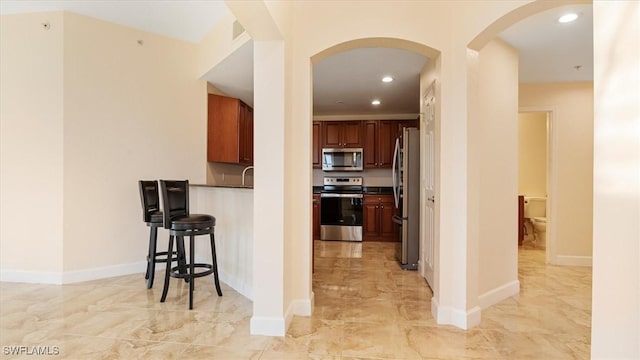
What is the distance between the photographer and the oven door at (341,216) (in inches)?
233

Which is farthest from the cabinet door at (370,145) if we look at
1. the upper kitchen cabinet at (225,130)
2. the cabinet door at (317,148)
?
the upper kitchen cabinet at (225,130)

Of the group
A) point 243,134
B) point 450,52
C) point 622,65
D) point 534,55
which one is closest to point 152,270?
point 243,134

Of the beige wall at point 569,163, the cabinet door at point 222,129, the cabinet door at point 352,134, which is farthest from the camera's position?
the cabinet door at point 352,134

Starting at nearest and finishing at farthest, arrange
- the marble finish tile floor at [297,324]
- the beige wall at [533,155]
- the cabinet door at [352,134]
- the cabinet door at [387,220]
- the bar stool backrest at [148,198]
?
the marble finish tile floor at [297,324] < the bar stool backrest at [148,198] < the cabinet door at [387,220] < the beige wall at [533,155] < the cabinet door at [352,134]

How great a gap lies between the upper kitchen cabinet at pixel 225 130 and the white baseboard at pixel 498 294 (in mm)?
3336

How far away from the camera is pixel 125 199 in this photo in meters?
3.66

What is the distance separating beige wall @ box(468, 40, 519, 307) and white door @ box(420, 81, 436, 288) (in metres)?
0.45

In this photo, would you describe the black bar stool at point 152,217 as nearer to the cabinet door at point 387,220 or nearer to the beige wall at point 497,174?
the beige wall at point 497,174

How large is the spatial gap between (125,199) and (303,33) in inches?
104

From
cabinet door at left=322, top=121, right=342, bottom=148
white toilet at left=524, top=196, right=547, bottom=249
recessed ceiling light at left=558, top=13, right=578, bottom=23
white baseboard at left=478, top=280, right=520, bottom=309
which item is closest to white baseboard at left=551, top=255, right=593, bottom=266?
white toilet at left=524, top=196, right=547, bottom=249

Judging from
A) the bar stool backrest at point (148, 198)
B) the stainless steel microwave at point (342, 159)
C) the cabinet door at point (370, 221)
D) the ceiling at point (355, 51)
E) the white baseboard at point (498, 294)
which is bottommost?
the white baseboard at point (498, 294)

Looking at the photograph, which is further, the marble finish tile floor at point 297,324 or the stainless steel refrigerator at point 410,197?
the stainless steel refrigerator at point 410,197

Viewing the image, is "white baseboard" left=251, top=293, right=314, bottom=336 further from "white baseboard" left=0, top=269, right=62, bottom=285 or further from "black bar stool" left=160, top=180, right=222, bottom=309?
"white baseboard" left=0, top=269, right=62, bottom=285

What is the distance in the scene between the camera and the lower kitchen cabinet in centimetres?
588
